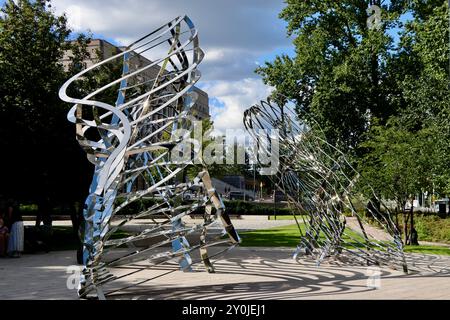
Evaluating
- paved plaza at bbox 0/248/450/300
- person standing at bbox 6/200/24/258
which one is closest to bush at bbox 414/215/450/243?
paved plaza at bbox 0/248/450/300

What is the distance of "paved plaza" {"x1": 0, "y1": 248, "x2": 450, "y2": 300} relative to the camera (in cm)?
931

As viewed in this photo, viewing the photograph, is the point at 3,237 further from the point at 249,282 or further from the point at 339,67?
the point at 339,67

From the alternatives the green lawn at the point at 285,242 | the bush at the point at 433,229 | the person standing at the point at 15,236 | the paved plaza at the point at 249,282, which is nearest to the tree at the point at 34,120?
the person standing at the point at 15,236

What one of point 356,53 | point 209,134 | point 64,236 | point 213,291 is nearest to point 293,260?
point 213,291

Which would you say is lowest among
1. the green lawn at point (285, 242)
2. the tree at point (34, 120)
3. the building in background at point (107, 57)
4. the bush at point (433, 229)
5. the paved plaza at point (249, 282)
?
the paved plaza at point (249, 282)

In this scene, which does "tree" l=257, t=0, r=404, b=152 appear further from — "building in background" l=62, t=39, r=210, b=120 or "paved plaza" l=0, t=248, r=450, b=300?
"paved plaza" l=0, t=248, r=450, b=300

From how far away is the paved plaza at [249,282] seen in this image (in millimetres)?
9312

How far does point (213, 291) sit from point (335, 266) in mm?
4342

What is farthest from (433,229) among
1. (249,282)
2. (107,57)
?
(107,57)

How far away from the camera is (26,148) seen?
16953 mm

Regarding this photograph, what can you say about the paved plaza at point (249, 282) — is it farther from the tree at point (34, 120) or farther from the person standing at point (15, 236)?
the tree at point (34, 120)

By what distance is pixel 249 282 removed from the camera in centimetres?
1079

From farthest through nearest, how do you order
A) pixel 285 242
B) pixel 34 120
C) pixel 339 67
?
pixel 339 67 < pixel 285 242 < pixel 34 120

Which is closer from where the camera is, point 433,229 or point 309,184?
point 309,184
